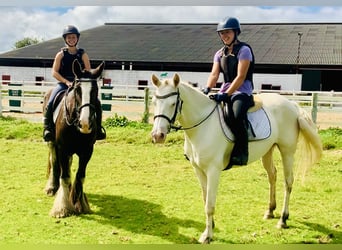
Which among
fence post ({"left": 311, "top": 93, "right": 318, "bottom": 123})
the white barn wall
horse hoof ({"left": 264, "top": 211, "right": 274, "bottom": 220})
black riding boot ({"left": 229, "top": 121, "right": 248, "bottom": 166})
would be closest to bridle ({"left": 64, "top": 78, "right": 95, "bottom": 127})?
black riding boot ({"left": 229, "top": 121, "right": 248, "bottom": 166})

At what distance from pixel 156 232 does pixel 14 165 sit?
3914mm

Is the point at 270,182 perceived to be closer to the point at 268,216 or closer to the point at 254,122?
the point at 268,216

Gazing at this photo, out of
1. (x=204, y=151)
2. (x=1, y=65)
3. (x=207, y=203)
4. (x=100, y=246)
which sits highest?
(x=1, y=65)

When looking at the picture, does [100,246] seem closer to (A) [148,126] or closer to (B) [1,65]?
(A) [148,126]

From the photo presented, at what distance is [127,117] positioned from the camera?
1117 centimetres

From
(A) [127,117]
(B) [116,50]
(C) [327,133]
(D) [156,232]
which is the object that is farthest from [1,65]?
(D) [156,232]

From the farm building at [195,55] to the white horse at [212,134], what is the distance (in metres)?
14.1

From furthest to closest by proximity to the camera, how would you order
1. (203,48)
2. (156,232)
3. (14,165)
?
(203,48)
(14,165)
(156,232)

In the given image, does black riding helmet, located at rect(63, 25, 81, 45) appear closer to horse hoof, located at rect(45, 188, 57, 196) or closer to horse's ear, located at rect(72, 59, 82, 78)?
horse's ear, located at rect(72, 59, 82, 78)

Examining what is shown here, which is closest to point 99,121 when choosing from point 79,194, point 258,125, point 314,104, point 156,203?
point 79,194

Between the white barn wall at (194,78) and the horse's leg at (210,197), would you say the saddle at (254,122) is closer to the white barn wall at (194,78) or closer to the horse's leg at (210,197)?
the horse's leg at (210,197)

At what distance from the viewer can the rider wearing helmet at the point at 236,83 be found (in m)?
3.90

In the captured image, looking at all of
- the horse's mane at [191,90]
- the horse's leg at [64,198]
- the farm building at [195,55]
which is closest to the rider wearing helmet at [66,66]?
the horse's leg at [64,198]

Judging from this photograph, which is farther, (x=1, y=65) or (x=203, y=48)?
(x=1, y=65)
